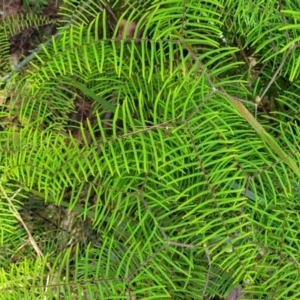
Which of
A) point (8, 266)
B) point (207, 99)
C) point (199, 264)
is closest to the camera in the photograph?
point (207, 99)

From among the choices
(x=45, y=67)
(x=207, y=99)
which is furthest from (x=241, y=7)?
(x=45, y=67)

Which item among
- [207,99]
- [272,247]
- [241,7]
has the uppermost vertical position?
[241,7]

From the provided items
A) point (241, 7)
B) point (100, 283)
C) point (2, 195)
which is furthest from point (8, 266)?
point (241, 7)

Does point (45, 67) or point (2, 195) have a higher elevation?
point (45, 67)

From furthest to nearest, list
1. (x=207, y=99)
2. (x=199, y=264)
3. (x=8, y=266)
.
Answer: (x=8, y=266) < (x=199, y=264) < (x=207, y=99)

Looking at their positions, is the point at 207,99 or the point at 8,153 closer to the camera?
the point at 207,99

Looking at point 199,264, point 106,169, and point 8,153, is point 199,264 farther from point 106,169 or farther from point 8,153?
point 8,153
